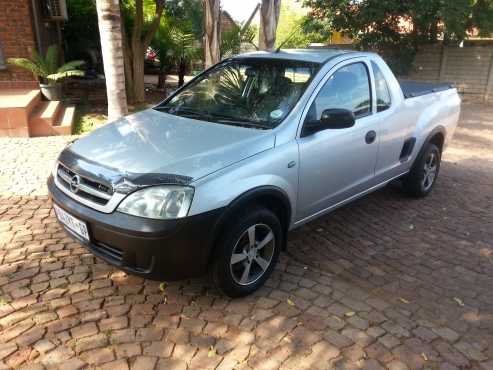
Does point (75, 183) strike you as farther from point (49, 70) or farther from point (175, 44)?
point (175, 44)

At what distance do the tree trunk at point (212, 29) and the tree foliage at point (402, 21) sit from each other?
8804mm

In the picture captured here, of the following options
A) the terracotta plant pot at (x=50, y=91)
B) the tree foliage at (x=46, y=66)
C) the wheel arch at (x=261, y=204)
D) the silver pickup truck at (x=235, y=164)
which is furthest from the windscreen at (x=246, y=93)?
the terracotta plant pot at (x=50, y=91)

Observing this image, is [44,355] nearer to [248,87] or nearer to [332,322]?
[332,322]

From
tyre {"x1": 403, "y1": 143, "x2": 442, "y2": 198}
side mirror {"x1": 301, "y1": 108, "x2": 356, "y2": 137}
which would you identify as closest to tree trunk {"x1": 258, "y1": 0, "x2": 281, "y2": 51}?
tyre {"x1": 403, "y1": 143, "x2": 442, "y2": 198}

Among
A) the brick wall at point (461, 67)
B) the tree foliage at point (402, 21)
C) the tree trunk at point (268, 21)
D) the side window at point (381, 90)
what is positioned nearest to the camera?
the side window at point (381, 90)

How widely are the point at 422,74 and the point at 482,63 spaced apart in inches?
82.4

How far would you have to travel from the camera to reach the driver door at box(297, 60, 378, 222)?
3.48m

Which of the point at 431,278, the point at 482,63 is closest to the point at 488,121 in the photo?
the point at 482,63

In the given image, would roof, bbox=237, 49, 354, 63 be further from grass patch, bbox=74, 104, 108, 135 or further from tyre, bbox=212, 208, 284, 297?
grass patch, bbox=74, 104, 108, 135

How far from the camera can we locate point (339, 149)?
12.1ft

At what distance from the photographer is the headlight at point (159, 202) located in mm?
2641

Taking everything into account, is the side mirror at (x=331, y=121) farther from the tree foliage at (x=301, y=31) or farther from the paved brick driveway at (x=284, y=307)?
the tree foliage at (x=301, y=31)

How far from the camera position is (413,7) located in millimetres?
13562

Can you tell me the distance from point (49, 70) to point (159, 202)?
311 inches
